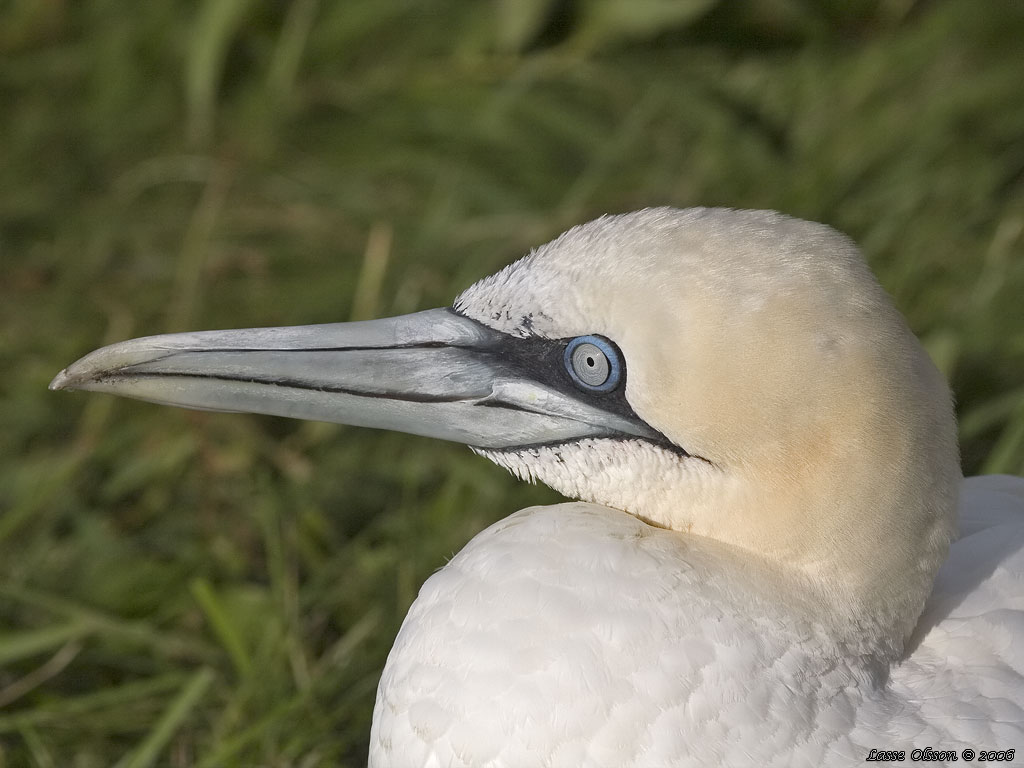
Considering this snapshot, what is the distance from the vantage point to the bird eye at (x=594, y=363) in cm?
202

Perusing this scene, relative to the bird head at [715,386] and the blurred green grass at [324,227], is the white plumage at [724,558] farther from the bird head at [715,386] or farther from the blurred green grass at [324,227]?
the blurred green grass at [324,227]

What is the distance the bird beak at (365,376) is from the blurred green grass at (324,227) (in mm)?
882

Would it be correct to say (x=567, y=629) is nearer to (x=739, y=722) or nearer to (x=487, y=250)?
Answer: (x=739, y=722)

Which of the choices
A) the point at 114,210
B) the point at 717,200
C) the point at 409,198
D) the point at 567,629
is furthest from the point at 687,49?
the point at 567,629

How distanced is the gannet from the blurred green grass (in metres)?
1.01

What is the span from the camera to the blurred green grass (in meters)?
3.18

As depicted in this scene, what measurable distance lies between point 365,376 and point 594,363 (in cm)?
43

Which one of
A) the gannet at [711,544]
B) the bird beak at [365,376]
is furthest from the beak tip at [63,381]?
the gannet at [711,544]

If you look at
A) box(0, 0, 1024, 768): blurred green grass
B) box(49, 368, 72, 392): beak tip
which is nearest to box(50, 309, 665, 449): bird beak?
box(49, 368, 72, 392): beak tip

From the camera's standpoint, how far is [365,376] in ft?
7.34

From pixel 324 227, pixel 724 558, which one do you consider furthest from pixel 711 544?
pixel 324 227

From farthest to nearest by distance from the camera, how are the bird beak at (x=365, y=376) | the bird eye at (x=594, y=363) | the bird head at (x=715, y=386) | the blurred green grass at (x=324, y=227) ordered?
1. the blurred green grass at (x=324, y=227)
2. the bird beak at (x=365, y=376)
3. the bird eye at (x=594, y=363)
4. the bird head at (x=715, y=386)

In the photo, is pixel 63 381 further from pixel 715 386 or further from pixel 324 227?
pixel 324 227

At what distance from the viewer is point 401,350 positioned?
2258 mm
